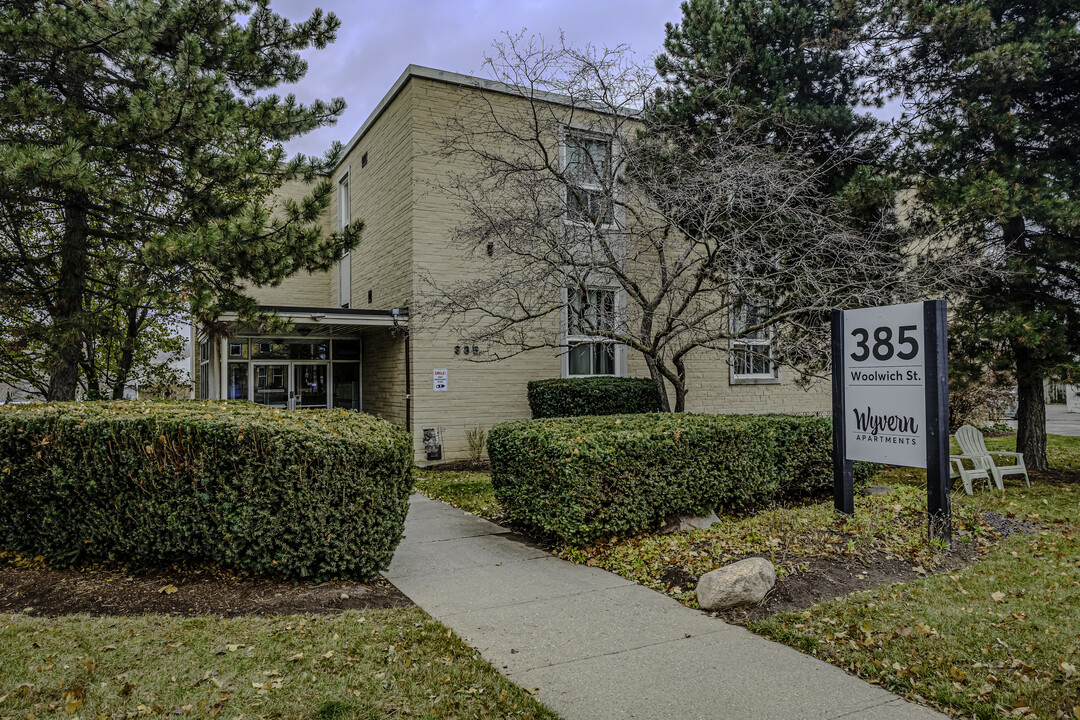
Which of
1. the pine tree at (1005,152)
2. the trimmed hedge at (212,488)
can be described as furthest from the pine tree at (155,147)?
the pine tree at (1005,152)

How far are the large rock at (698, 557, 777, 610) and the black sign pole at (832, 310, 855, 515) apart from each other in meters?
2.41

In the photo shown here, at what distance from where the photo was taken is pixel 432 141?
1356 centimetres

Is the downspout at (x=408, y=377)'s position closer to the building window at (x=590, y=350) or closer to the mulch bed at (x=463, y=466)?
the mulch bed at (x=463, y=466)

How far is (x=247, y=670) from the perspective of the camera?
12.9 feet

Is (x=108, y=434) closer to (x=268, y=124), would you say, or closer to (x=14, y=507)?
(x=14, y=507)

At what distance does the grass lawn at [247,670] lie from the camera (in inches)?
138

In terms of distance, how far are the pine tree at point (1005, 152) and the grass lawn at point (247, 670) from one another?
383 inches

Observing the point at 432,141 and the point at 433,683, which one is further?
the point at 432,141

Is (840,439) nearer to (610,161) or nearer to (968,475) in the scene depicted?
(968,475)

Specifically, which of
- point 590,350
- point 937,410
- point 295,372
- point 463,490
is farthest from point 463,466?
point 937,410

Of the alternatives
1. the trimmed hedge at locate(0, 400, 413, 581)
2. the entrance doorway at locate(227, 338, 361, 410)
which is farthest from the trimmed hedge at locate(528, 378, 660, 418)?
the trimmed hedge at locate(0, 400, 413, 581)

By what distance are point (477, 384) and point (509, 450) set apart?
6.36 meters

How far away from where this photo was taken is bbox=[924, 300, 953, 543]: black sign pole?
639cm

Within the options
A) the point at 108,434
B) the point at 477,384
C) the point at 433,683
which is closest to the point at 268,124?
the point at 108,434
